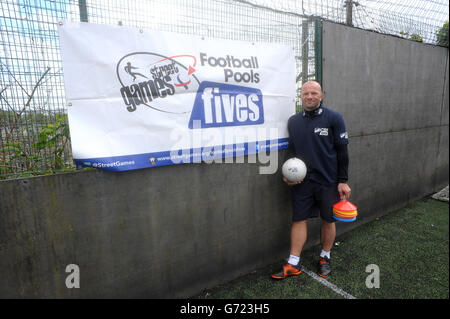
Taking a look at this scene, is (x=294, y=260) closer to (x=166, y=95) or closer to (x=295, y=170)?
(x=295, y=170)

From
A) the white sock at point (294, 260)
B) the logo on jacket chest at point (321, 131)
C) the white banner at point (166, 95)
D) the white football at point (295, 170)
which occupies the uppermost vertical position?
the white banner at point (166, 95)

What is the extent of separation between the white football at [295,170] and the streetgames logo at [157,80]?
1.11 metres

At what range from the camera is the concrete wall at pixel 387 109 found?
3.39 metres

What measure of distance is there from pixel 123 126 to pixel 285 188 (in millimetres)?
1854

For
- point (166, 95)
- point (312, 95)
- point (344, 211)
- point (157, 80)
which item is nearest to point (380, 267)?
point (344, 211)

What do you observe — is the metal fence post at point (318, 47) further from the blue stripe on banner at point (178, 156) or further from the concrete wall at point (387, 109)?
the blue stripe on banner at point (178, 156)

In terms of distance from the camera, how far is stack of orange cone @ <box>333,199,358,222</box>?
104 inches

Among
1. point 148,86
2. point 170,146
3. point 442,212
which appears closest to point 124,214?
point 170,146

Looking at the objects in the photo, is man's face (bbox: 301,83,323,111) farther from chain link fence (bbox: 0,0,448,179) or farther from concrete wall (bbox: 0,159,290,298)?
chain link fence (bbox: 0,0,448,179)

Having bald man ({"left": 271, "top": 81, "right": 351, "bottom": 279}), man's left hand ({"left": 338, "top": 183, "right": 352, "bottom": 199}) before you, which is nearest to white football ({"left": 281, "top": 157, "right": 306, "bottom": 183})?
bald man ({"left": 271, "top": 81, "right": 351, "bottom": 279})

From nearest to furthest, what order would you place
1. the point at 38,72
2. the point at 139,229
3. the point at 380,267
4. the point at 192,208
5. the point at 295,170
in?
1. the point at 38,72
2. the point at 139,229
3. the point at 192,208
4. the point at 295,170
5. the point at 380,267

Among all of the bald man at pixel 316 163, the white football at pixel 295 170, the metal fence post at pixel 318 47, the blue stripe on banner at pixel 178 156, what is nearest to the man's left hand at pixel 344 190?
the bald man at pixel 316 163

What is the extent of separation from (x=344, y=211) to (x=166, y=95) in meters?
1.97

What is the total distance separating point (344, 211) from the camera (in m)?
2.66
